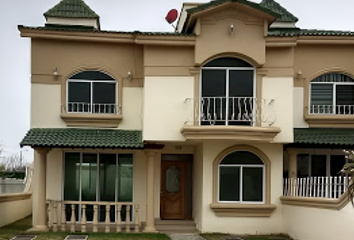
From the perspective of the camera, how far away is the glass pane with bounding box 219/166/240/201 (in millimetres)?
14523

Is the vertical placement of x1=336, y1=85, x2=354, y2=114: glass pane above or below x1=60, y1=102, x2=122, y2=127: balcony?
above

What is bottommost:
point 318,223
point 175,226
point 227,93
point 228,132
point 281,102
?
point 175,226

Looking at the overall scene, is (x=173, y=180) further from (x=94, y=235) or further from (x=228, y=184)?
(x=94, y=235)

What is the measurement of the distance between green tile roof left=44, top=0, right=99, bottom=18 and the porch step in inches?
278

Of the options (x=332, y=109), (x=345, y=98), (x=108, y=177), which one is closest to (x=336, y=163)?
(x=332, y=109)

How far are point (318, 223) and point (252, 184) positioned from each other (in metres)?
3.14

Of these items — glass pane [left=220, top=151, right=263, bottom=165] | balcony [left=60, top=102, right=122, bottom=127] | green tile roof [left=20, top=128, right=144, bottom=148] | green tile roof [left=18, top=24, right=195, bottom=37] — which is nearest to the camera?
green tile roof [left=20, top=128, right=144, bottom=148]

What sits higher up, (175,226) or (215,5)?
(215,5)

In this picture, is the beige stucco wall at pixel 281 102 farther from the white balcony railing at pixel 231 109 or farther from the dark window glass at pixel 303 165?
the dark window glass at pixel 303 165

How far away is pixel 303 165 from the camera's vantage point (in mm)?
15945

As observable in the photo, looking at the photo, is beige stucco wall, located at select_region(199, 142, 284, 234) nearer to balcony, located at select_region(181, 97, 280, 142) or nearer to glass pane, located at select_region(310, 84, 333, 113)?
balcony, located at select_region(181, 97, 280, 142)

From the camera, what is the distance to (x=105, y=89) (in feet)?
49.9

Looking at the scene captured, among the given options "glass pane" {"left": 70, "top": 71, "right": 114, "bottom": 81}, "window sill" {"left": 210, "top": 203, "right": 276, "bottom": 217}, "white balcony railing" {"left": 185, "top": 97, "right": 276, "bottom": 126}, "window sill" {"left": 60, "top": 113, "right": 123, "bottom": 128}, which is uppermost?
"glass pane" {"left": 70, "top": 71, "right": 114, "bottom": 81}

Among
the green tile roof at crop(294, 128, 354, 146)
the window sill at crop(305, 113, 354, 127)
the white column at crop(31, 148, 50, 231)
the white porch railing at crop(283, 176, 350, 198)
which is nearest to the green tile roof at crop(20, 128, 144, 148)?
the white column at crop(31, 148, 50, 231)
